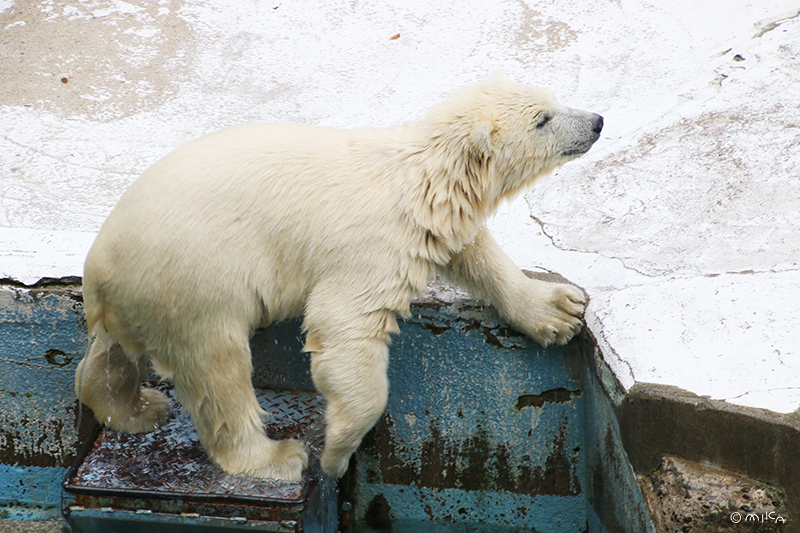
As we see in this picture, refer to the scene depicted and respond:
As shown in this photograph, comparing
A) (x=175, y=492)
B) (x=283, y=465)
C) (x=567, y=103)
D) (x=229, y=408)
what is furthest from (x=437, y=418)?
(x=567, y=103)

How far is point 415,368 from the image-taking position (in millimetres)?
2895

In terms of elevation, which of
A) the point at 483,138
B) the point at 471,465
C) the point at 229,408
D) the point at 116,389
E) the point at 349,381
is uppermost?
the point at 483,138

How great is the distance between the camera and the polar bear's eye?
2.48m

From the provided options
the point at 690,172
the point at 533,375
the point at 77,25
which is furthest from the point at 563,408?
the point at 77,25

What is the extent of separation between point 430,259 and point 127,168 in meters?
2.19

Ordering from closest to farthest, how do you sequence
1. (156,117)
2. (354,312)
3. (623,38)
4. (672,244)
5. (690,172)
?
(354,312) < (672,244) < (690,172) < (156,117) < (623,38)

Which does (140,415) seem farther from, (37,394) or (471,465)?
(471,465)

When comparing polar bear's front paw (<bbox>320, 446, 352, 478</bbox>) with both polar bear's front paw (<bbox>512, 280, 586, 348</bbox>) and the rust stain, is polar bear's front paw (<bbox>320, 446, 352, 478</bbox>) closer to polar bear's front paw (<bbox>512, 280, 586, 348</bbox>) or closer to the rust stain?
the rust stain

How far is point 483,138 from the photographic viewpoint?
2375mm

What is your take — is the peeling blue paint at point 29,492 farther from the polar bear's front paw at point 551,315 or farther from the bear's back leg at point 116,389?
the polar bear's front paw at point 551,315

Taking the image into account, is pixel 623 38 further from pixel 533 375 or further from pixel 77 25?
pixel 77 25

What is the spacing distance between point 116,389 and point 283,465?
28.8 inches

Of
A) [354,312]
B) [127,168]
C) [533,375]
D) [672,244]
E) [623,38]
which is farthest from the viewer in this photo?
[623,38]

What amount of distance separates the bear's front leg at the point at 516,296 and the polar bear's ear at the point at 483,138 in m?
0.37
